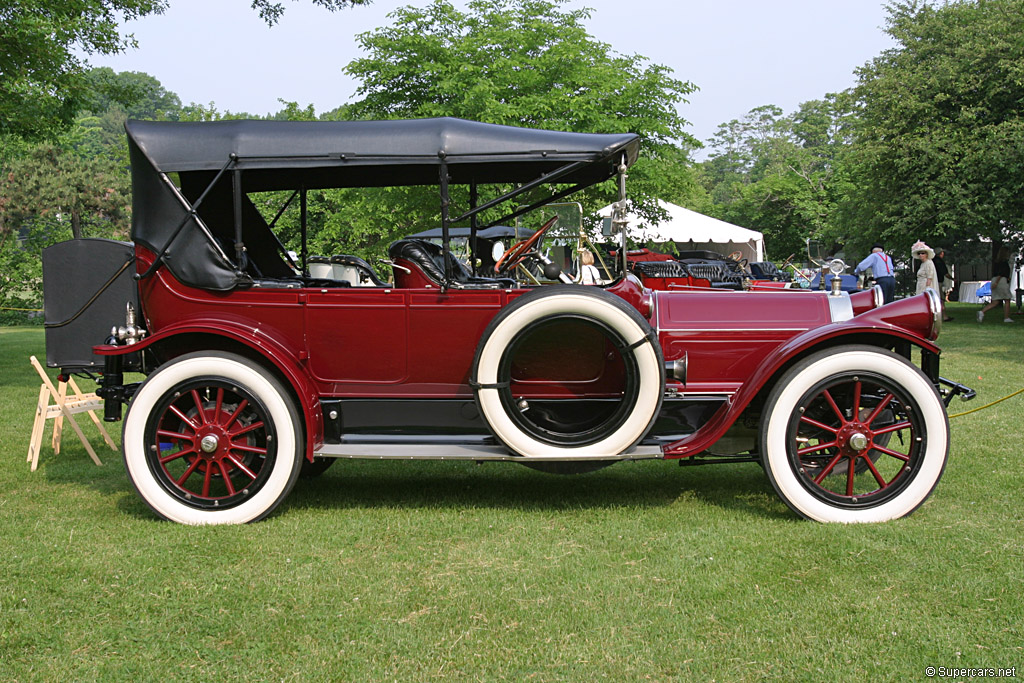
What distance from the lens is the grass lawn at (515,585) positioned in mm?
3258

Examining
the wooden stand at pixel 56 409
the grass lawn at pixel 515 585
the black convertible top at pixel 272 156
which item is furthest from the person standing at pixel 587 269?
the wooden stand at pixel 56 409

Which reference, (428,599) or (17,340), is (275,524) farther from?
(17,340)

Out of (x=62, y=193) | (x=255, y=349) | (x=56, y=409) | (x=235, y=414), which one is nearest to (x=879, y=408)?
(x=255, y=349)

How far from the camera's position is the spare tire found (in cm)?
465

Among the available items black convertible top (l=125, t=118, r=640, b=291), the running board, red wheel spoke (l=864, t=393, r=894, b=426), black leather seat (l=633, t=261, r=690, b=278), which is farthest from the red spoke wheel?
black leather seat (l=633, t=261, r=690, b=278)

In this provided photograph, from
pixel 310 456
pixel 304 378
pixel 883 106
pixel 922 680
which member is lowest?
pixel 922 680

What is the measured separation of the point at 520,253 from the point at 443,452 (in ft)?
5.08

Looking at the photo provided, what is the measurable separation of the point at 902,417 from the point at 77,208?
31191mm

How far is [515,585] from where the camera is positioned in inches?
156

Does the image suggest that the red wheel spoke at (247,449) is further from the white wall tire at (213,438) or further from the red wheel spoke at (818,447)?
the red wheel spoke at (818,447)

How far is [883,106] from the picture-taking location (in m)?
23.3

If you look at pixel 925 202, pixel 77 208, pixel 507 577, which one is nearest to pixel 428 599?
pixel 507 577

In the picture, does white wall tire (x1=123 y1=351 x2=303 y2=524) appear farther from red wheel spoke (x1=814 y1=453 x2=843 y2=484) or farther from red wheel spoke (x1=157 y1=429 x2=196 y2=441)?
red wheel spoke (x1=814 y1=453 x2=843 y2=484)

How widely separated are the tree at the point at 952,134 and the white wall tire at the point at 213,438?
19826 mm
